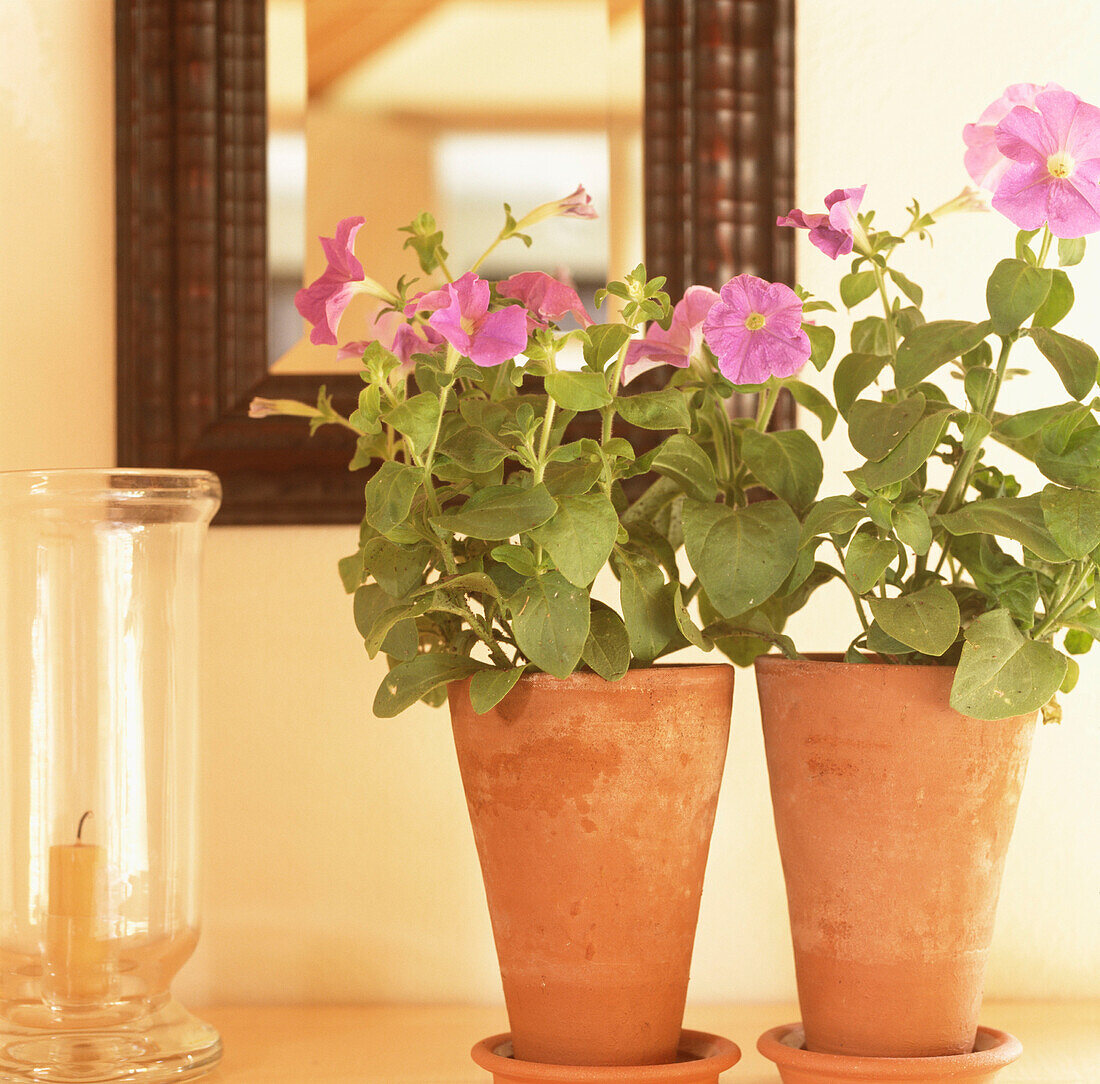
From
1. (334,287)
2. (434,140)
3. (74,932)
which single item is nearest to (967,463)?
(334,287)

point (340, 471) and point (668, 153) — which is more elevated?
point (668, 153)

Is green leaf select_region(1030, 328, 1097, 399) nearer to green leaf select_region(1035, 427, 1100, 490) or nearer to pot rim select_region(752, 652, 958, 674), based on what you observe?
green leaf select_region(1035, 427, 1100, 490)

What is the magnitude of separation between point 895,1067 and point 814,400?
39cm

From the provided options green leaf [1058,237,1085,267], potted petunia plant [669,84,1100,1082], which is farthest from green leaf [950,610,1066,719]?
green leaf [1058,237,1085,267]

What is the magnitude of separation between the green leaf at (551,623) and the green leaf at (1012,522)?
0.69 feet

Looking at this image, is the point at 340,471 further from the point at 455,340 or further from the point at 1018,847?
the point at 1018,847

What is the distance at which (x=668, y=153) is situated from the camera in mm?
943

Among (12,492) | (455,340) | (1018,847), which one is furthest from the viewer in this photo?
(1018,847)

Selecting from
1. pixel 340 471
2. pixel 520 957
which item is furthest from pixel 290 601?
pixel 520 957

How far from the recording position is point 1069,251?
2.16 feet

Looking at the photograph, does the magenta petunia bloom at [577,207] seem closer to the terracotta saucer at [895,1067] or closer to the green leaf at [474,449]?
the green leaf at [474,449]

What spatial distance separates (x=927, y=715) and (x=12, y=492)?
0.58 m

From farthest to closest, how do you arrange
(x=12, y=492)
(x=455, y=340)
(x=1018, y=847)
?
(x=1018, y=847) < (x=12, y=492) < (x=455, y=340)

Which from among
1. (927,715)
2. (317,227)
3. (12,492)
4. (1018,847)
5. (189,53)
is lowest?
(1018,847)
